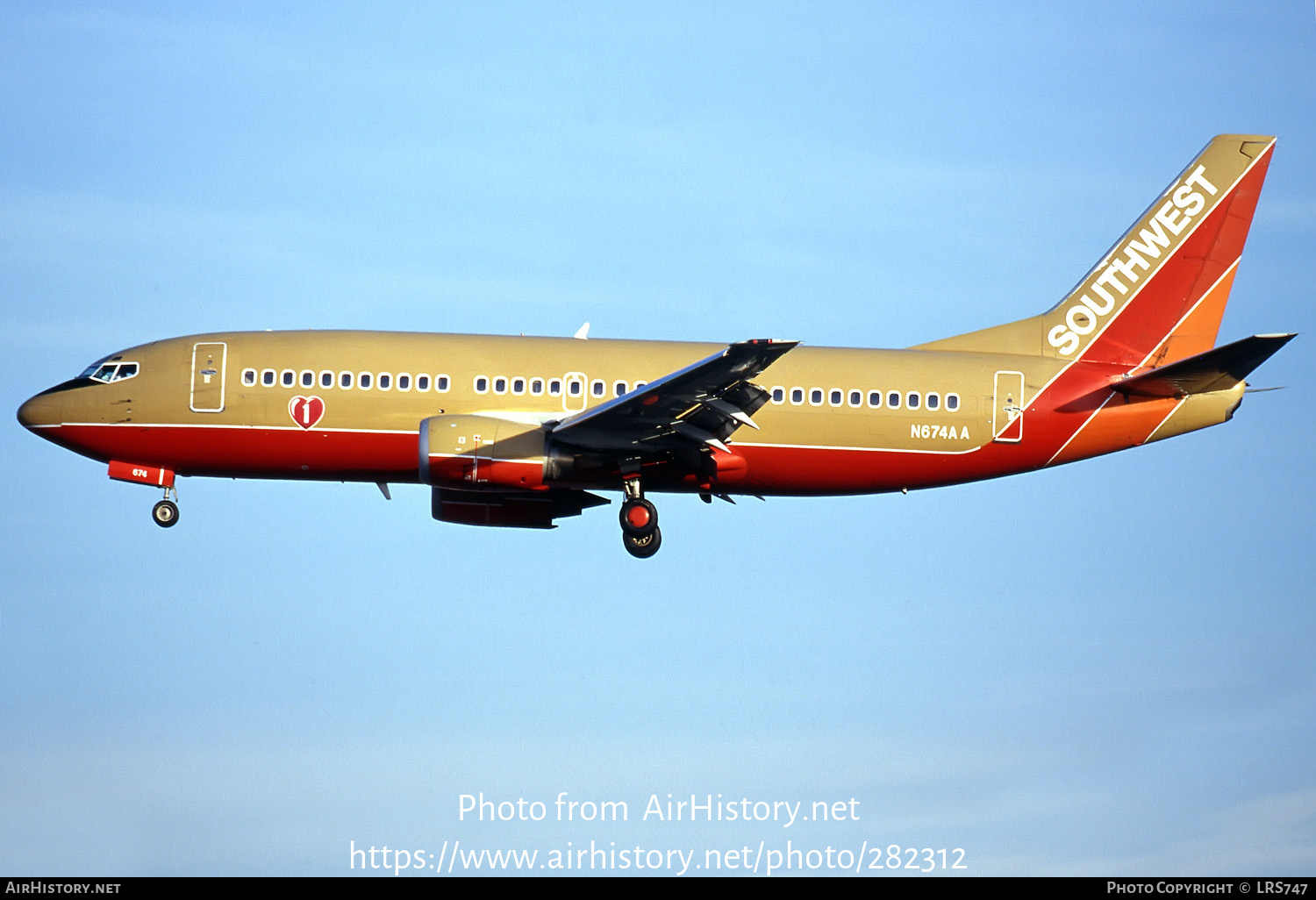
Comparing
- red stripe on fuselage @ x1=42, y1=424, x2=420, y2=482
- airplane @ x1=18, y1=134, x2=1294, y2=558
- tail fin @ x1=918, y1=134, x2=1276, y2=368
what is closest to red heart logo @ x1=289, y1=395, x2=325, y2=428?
airplane @ x1=18, y1=134, x2=1294, y2=558

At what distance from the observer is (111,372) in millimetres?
42188

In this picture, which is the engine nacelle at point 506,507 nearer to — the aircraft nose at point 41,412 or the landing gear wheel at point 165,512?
the landing gear wheel at point 165,512

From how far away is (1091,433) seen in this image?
41.8 metres

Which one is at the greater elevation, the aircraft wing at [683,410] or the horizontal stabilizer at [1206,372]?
the horizontal stabilizer at [1206,372]

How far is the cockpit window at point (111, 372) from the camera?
138 ft

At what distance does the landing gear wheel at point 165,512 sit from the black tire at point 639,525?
10.9 meters

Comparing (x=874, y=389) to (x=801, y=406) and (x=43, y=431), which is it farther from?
(x=43, y=431)

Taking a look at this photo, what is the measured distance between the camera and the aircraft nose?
42000 millimetres

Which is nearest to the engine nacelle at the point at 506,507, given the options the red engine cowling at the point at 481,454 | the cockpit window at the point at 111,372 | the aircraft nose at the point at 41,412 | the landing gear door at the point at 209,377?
the red engine cowling at the point at 481,454

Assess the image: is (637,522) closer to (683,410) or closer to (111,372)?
(683,410)

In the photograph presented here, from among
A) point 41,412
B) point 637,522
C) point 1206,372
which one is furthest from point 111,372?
point 1206,372

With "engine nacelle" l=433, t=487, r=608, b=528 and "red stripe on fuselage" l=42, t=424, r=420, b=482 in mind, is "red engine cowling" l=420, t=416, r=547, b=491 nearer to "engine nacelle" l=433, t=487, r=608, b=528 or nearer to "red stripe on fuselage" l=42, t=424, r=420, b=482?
"red stripe on fuselage" l=42, t=424, r=420, b=482

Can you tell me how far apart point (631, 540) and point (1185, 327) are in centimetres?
1469

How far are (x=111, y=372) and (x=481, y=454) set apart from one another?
32.2 feet
